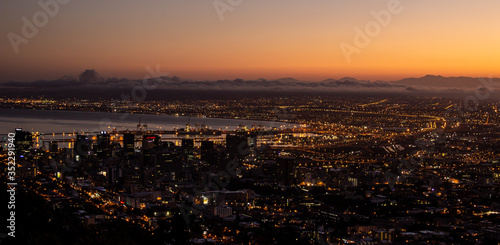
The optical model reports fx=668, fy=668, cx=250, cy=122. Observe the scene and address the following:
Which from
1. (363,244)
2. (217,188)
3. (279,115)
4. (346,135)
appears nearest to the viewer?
(363,244)

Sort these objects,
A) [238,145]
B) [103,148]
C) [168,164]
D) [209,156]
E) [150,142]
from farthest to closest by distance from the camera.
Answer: [238,145] → [150,142] → [103,148] → [209,156] → [168,164]

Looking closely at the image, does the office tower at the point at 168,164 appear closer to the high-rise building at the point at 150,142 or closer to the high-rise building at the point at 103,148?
the high-rise building at the point at 150,142

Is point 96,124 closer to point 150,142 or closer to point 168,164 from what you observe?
point 150,142

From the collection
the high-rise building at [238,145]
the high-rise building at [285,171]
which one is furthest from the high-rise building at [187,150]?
the high-rise building at [285,171]

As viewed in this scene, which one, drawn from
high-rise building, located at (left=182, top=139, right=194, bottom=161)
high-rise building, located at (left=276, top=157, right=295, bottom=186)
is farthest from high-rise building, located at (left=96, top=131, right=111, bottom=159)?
high-rise building, located at (left=276, top=157, right=295, bottom=186)

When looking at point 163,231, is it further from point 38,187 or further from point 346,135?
point 346,135

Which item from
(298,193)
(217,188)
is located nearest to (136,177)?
(217,188)

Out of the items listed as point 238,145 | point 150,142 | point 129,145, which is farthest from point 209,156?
point 129,145

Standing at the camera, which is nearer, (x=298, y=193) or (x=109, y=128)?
(x=298, y=193)
